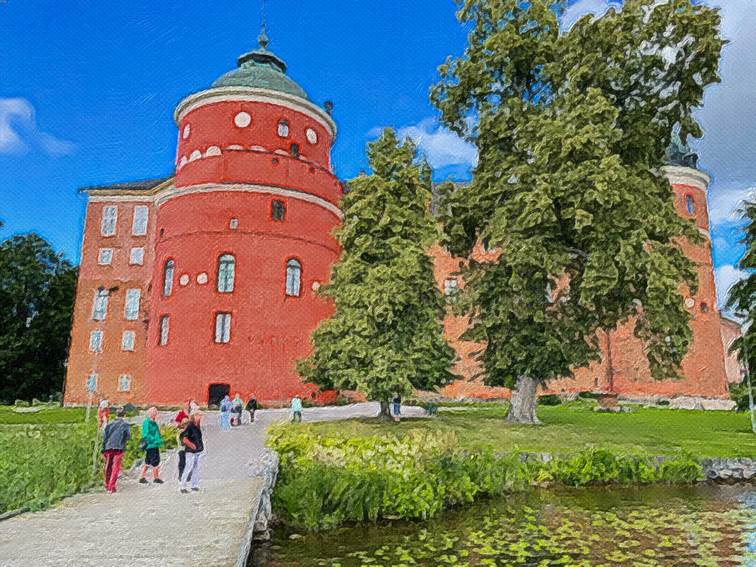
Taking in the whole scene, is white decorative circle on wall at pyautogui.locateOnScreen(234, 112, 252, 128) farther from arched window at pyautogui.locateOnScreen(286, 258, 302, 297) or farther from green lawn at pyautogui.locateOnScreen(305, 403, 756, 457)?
green lawn at pyautogui.locateOnScreen(305, 403, 756, 457)

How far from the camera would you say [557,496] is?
12.7 meters

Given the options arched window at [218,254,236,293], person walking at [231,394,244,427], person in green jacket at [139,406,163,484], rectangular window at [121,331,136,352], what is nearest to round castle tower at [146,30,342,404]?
arched window at [218,254,236,293]

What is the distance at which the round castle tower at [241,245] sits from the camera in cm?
2891

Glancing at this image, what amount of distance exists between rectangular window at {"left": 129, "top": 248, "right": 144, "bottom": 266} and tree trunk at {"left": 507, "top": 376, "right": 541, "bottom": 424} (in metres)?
28.9

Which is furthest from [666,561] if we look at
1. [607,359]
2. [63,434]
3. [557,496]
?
[607,359]

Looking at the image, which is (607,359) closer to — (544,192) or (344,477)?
(544,192)

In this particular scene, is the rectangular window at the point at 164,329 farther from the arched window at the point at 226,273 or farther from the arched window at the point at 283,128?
the arched window at the point at 283,128

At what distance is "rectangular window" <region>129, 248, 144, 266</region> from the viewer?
41.3 meters

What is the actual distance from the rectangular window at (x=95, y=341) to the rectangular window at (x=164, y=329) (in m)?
11.3

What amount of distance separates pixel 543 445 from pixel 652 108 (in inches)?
493

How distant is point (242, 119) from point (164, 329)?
11.0 metres

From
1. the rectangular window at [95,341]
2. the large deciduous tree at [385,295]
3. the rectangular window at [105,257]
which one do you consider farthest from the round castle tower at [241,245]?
the rectangular window at [105,257]

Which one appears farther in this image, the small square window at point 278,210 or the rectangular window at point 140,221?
the rectangular window at point 140,221

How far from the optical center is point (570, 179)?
17938 millimetres
